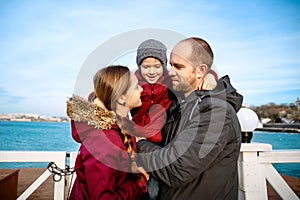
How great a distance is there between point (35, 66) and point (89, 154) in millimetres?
12178

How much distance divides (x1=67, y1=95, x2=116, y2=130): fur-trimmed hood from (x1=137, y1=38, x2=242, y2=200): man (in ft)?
0.65

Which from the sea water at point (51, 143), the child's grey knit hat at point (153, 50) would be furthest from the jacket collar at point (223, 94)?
the sea water at point (51, 143)

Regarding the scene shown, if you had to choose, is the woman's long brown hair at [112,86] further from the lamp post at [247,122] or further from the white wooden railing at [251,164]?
the lamp post at [247,122]

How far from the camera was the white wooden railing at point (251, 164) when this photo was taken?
1.51 m

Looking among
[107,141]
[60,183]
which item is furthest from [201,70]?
[60,183]

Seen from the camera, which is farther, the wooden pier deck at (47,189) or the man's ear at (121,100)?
the wooden pier deck at (47,189)

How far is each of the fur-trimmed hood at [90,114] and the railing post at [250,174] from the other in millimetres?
854

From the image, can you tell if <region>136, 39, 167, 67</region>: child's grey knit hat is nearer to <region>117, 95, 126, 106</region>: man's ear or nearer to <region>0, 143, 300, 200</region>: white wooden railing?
<region>117, 95, 126, 106</region>: man's ear

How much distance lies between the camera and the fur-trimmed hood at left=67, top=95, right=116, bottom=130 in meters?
1.16

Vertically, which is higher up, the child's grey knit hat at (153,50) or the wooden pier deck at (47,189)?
the child's grey knit hat at (153,50)

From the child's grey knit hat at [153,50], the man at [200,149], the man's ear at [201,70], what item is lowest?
the man at [200,149]

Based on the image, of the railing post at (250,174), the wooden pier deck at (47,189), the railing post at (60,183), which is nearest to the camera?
the railing post at (250,174)

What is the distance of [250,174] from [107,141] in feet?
3.10

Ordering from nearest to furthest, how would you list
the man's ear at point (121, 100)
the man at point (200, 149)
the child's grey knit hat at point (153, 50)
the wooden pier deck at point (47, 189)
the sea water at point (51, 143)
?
the man at point (200, 149), the man's ear at point (121, 100), the child's grey knit hat at point (153, 50), the wooden pier deck at point (47, 189), the sea water at point (51, 143)
